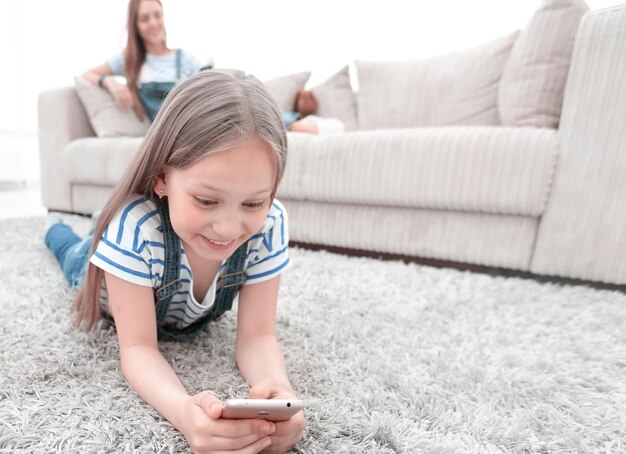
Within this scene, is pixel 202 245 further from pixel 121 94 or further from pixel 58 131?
pixel 58 131

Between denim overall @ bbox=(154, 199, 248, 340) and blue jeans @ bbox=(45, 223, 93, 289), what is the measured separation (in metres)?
0.27

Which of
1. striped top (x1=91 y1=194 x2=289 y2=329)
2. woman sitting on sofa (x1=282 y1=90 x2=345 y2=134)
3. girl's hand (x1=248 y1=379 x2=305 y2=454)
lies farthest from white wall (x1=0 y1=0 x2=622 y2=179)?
girl's hand (x1=248 y1=379 x2=305 y2=454)

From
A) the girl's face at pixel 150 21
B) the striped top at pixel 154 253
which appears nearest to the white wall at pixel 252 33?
the girl's face at pixel 150 21

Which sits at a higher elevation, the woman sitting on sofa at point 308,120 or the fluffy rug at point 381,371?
the woman sitting on sofa at point 308,120

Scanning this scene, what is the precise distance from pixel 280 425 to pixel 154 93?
1.93 meters

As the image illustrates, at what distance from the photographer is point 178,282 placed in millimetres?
671

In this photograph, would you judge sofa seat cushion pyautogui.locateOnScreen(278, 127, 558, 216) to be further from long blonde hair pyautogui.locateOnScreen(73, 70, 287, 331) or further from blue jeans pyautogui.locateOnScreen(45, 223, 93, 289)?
long blonde hair pyautogui.locateOnScreen(73, 70, 287, 331)

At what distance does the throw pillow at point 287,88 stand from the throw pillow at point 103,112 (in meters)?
0.69

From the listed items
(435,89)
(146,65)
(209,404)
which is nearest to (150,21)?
(146,65)

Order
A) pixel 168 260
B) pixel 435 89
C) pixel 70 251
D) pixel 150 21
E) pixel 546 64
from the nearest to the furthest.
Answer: pixel 168 260, pixel 70 251, pixel 546 64, pixel 435 89, pixel 150 21

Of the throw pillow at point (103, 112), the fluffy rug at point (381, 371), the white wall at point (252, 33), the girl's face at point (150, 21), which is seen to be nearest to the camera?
the fluffy rug at point (381, 371)

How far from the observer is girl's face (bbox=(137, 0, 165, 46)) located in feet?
A: 6.71

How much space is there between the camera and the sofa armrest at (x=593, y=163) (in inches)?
45.7

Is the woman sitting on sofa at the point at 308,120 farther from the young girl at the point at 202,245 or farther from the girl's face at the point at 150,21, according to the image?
the young girl at the point at 202,245
